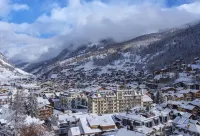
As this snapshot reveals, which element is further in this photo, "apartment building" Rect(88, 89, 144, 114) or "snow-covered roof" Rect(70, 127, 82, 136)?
"apartment building" Rect(88, 89, 144, 114)

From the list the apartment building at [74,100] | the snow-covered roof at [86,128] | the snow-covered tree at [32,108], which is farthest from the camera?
the apartment building at [74,100]

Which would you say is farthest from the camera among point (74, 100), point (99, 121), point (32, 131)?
point (74, 100)

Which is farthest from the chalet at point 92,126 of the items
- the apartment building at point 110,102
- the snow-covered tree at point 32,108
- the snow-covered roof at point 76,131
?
the apartment building at point 110,102

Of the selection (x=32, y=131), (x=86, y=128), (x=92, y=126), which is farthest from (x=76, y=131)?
(x=32, y=131)

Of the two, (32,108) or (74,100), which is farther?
(74,100)

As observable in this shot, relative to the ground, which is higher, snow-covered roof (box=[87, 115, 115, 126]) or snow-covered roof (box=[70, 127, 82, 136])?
snow-covered roof (box=[87, 115, 115, 126])

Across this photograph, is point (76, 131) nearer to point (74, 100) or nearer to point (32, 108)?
point (32, 108)

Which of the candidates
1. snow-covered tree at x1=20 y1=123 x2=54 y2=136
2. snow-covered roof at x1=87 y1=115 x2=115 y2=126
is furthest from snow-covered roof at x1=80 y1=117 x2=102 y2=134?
snow-covered tree at x1=20 y1=123 x2=54 y2=136

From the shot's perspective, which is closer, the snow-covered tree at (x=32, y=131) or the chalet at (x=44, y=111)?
the snow-covered tree at (x=32, y=131)

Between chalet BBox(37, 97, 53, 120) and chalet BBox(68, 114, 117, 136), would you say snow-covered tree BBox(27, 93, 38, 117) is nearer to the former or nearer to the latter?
chalet BBox(37, 97, 53, 120)

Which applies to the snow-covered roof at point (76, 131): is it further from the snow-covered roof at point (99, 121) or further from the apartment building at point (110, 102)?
the apartment building at point (110, 102)

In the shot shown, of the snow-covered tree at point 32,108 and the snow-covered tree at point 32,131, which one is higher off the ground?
the snow-covered tree at point 32,108
